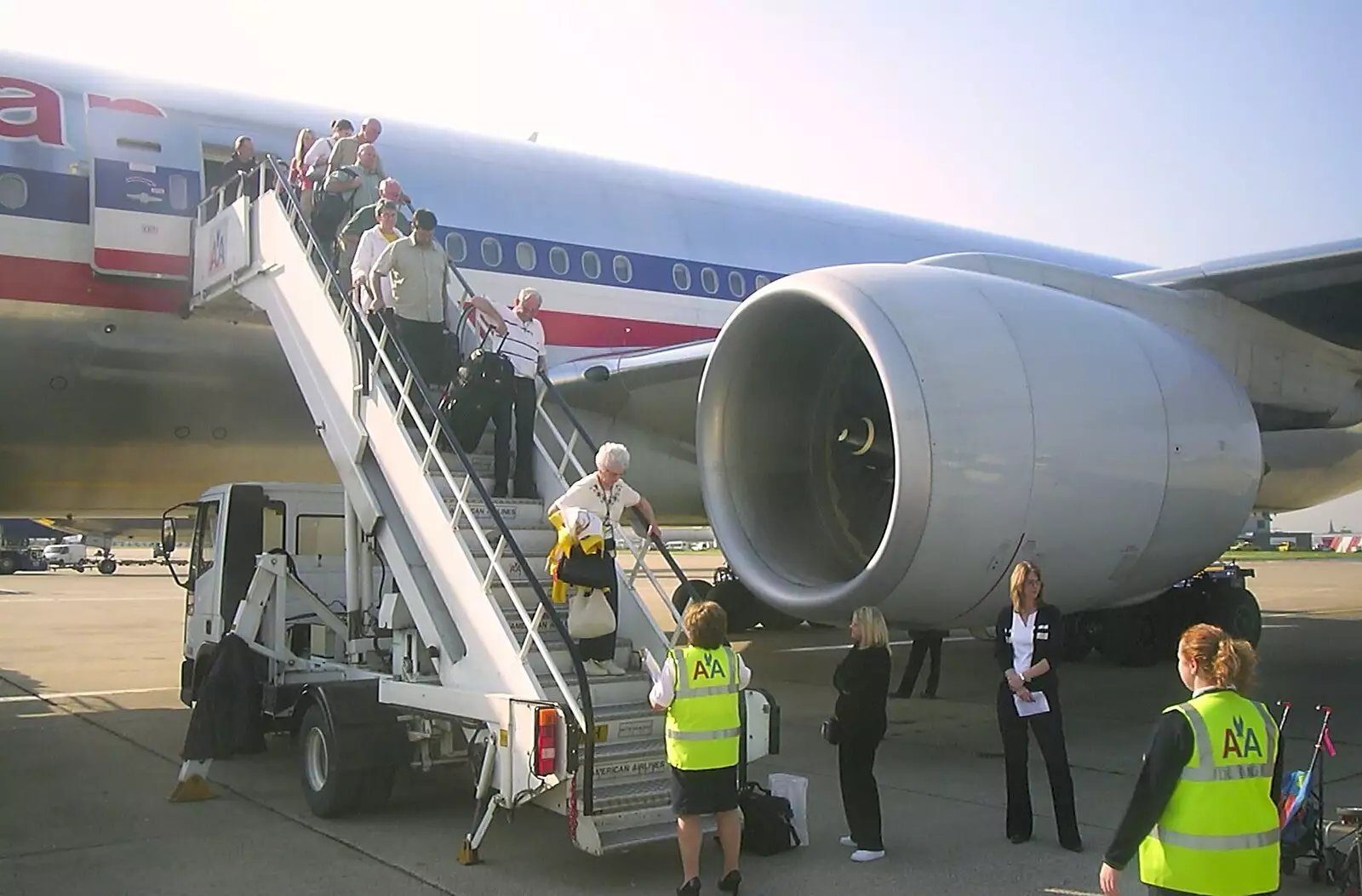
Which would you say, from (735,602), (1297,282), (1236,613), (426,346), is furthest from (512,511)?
(735,602)

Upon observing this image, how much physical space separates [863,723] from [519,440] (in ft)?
7.52

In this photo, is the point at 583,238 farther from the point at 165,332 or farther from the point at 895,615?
the point at 895,615

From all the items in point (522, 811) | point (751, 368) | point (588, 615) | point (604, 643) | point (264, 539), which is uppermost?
point (751, 368)

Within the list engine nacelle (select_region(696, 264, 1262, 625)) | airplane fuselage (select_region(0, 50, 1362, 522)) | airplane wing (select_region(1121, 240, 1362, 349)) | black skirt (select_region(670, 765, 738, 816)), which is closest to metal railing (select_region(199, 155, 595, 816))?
black skirt (select_region(670, 765, 738, 816))

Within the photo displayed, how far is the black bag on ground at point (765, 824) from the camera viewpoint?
503 cm

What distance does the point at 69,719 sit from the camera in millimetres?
8891

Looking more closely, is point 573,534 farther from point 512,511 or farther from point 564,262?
point 564,262

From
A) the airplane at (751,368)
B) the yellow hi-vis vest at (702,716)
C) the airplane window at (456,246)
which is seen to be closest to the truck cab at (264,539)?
the airplane at (751,368)

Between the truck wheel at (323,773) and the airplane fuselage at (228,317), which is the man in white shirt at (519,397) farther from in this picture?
the airplane fuselage at (228,317)

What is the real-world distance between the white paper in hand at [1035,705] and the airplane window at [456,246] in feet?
16.6

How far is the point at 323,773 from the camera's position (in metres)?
5.88

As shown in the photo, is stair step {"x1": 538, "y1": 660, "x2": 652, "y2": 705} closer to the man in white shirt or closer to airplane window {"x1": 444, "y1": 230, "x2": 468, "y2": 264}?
the man in white shirt

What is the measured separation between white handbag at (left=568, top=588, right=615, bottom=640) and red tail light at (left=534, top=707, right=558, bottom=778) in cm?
54

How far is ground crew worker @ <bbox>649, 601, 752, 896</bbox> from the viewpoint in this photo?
436 centimetres
